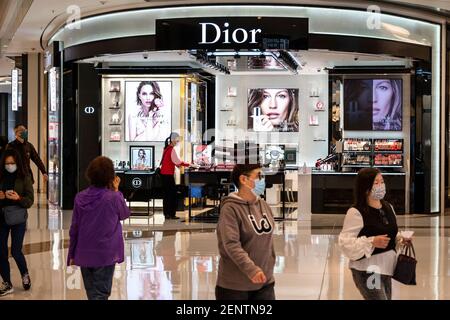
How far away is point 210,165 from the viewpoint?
44.9 feet

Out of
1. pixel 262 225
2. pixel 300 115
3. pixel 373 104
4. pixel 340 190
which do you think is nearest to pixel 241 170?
pixel 262 225

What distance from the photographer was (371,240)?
4.55 m

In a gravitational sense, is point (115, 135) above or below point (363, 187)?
above

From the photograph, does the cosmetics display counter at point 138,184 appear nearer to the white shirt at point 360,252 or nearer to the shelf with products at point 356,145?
the shelf with products at point 356,145

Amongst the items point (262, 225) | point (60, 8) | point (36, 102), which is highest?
point (60, 8)

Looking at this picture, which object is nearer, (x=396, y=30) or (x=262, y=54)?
(x=262, y=54)

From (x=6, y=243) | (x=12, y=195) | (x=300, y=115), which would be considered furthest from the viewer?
(x=300, y=115)

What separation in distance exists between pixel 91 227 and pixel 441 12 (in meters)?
10.5

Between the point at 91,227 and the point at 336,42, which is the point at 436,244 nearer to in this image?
the point at 336,42

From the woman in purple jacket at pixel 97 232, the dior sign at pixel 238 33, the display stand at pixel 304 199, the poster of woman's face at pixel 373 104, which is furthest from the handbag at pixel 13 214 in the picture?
the poster of woman's face at pixel 373 104

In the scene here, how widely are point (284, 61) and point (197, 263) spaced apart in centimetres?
602

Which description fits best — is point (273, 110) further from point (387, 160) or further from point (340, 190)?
point (340, 190)

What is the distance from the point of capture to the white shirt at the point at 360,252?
4570 mm

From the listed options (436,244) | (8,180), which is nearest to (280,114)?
(436,244)
